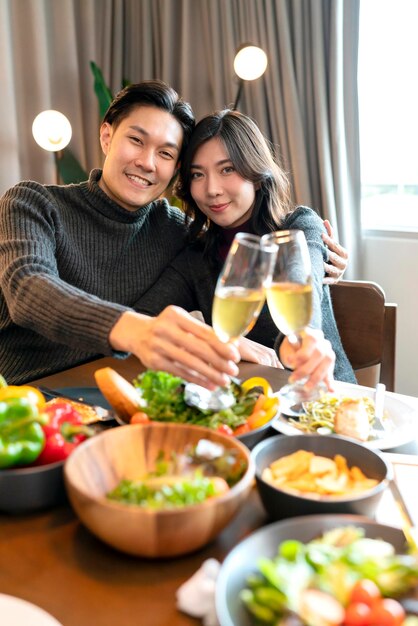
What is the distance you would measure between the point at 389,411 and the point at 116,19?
327 cm

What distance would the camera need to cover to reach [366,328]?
6.17 feet

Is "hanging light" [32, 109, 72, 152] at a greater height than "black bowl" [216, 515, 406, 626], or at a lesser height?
greater

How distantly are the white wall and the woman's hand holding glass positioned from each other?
6.35 feet

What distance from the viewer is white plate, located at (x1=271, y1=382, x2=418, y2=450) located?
38.6 inches

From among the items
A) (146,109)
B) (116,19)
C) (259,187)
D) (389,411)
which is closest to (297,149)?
(259,187)

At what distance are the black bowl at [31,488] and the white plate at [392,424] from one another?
0.43m

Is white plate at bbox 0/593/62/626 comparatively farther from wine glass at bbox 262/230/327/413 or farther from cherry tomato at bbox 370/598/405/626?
wine glass at bbox 262/230/327/413

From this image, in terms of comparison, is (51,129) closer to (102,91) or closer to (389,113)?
(102,91)

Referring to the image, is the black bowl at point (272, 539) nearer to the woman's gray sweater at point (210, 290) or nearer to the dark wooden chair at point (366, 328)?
the woman's gray sweater at point (210, 290)

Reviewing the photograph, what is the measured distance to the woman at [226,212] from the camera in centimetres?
179

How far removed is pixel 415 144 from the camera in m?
2.97

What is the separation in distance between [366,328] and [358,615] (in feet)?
4.65

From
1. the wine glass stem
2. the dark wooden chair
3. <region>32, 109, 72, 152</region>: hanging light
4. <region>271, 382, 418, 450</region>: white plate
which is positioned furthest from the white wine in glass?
<region>32, 109, 72, 152</region>: hanging light

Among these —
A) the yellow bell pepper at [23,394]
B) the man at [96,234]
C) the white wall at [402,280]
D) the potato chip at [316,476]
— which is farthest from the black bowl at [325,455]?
the white wall at [402,280]
